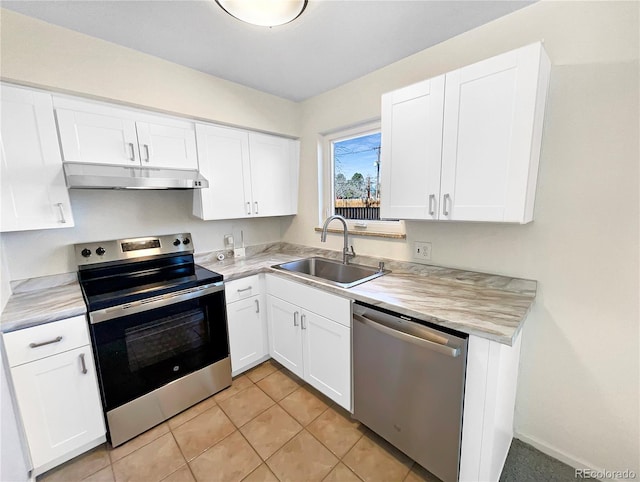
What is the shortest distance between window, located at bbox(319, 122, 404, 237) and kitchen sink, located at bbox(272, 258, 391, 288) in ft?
0.99

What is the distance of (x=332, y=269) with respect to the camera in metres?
2.31

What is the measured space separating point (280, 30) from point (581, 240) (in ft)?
6.29

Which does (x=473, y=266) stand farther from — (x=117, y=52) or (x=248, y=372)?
(x=117, y=52)

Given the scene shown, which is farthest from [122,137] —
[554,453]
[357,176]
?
[554,453]

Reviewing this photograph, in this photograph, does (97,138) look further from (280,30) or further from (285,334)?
(285,334)

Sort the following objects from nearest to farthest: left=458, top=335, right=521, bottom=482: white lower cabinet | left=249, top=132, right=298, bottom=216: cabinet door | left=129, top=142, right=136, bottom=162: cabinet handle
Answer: left=458, top=335, right=521, bottom=482: white lower cabinet < left=129, top=142, right=136, bottom=162: cabinet handle < left=249, top=132, right=298, bottom=216: cabinet door

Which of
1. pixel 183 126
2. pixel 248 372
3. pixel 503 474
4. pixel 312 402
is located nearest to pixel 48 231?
pixel 183 126

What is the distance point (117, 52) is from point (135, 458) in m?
2.39

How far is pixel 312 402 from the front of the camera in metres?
1.88

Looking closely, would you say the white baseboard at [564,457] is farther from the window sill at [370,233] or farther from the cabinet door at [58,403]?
the cabinet door at [58,403]

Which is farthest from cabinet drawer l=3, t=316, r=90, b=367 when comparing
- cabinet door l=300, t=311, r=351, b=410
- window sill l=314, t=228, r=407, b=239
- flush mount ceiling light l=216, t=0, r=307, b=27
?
window sill l=314, t=228, r=407, b=239

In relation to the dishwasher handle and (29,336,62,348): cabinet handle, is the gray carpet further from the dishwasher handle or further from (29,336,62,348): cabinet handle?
(29,336,62,348): cabinet handle

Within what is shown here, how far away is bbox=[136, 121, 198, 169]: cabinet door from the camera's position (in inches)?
70.7

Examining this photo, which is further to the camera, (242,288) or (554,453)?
(242,288)
